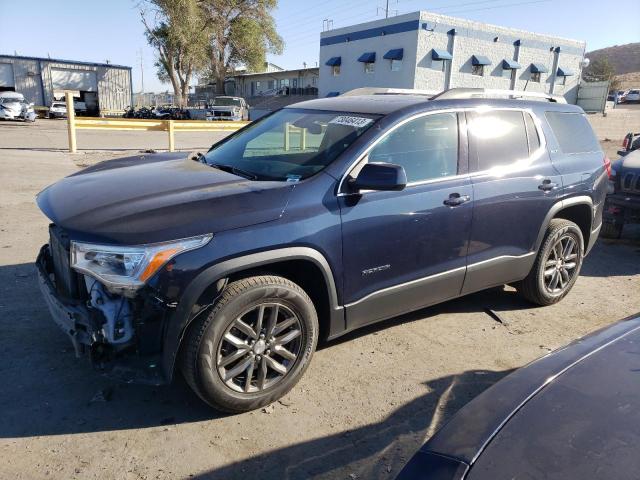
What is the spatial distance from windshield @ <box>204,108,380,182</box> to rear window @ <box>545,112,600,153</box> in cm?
212

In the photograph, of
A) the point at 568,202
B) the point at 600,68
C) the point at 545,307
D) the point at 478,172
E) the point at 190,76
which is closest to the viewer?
the point at 478,172

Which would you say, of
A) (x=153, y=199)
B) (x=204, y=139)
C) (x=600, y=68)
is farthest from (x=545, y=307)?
(x=600, y=68)

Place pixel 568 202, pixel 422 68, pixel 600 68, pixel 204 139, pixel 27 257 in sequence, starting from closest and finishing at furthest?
pixel 568 202 → pixel 27 257 → pixel 204 139 → pixel 422 68 → pixel 600 68

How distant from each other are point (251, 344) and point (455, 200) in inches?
71.3

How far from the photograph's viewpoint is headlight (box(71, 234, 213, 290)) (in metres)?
2.60

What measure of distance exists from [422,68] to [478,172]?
32.3 metres

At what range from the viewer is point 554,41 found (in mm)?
38781

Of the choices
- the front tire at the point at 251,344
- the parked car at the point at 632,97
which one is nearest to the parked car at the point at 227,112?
the front tire at the point at 251,344

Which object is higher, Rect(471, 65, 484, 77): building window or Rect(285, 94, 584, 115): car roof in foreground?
Rect(471, 65, 484, 77): building window

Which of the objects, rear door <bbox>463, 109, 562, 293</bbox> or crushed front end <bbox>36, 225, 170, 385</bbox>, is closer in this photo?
crushed front end <bbox>36, 225, 170, 385</bbox>

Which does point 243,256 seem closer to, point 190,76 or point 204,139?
point 204,139

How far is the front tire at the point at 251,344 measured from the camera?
279 centimetres

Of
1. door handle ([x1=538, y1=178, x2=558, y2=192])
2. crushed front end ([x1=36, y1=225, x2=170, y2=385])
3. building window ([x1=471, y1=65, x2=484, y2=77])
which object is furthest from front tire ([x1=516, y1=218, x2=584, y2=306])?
building window ([x1=471, y1=65, x2=484, y2=77])

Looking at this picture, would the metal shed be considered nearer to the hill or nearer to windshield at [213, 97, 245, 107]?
windshield at [213, 97, 245, 107]
